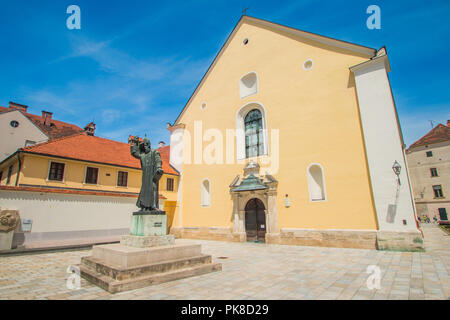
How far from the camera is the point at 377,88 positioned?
1011 centimetres

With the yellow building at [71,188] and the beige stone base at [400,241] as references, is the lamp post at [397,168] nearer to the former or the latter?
the beige stone base at [400,241]

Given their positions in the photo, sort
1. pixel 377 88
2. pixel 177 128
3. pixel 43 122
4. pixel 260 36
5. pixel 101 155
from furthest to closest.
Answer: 1. pixel 43 122
2. pixel 177 128
3. pixel 101 155
4. pixel 260 36
5. pixel 377 88

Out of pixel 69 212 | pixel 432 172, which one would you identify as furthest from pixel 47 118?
pixel 432 172

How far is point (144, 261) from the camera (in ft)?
17.5

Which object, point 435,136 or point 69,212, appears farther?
point 435,136

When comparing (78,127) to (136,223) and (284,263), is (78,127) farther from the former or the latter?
(284,263)

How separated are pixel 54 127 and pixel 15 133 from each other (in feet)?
13.9

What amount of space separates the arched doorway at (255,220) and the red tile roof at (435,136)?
1300 inches

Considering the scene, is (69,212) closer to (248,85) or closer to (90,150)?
(90,150)

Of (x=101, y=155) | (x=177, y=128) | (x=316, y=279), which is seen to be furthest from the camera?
(x=177, y=128)

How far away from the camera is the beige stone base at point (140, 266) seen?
480 centimetres
